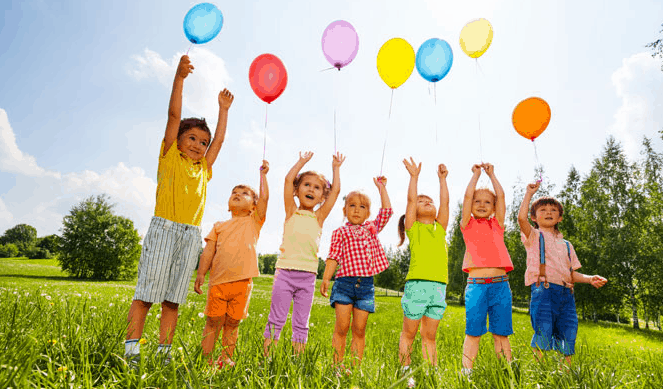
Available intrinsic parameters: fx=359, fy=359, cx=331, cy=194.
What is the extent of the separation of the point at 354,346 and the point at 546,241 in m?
2.64

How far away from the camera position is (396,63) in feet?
16.7

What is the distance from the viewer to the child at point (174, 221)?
300 cm

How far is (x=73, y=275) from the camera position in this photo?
40.3 metres

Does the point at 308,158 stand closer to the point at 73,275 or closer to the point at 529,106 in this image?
the point at 529,106

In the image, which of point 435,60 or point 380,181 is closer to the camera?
point 380,181

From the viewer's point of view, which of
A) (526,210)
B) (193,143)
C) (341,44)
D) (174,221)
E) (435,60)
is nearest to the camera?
(174,221)

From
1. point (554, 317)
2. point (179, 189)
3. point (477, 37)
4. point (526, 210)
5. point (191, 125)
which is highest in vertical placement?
point (477, 37)

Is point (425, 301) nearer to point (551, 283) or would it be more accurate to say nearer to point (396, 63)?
point (551, 283)

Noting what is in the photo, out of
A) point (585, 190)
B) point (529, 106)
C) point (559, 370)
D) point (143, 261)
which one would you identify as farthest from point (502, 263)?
point (585, 190)

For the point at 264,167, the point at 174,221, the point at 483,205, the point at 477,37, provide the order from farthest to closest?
the point at 477,37, the point at 483,205, the point at 264,167, the point at 174,221

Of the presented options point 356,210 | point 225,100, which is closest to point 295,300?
point 356,210

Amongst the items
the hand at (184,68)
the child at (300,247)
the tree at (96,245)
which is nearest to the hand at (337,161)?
the child at (300,247)

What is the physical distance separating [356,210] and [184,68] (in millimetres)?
2341

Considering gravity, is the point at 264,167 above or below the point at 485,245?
above
